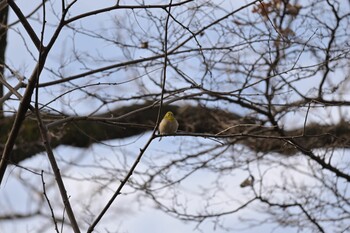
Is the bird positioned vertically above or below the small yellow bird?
above

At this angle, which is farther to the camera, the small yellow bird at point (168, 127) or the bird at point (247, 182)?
the bird at point (247, 182)

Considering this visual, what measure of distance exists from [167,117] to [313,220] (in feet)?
6.90

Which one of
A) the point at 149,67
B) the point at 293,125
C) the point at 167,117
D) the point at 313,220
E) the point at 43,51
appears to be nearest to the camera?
the point at 43,51

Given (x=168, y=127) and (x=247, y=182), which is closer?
(x=168, y=127)

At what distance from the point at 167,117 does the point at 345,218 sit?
248 centimetres

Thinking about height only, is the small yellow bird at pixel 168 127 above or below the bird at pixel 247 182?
below

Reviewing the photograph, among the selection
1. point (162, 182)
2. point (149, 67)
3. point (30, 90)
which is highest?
point (149, 67)

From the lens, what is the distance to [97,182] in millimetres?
4484

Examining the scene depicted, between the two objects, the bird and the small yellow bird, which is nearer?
the small yellow bird

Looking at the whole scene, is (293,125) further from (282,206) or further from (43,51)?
(43,51)

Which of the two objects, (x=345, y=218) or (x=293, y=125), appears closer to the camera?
(x=345, y=218)

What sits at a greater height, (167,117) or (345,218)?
(345,218)

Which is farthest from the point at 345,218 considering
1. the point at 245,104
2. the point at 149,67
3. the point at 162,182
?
the point at 149,67

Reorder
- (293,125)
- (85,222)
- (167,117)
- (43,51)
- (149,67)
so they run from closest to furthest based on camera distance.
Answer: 1. (43,51)
2. (167,117)
3. (85,222)
4. (149,67)
5. (293,125)
